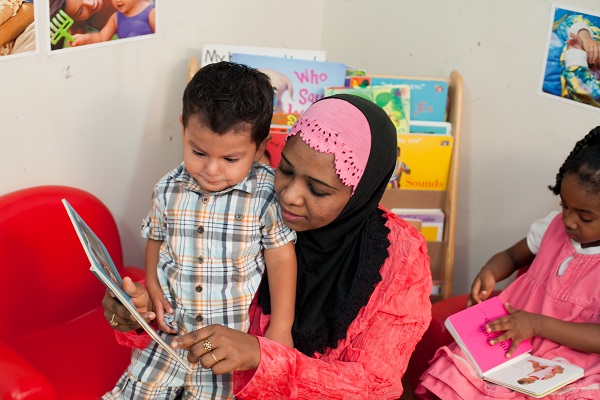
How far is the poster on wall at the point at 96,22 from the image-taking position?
84.1 inches

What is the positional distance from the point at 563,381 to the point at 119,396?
107 centimetres

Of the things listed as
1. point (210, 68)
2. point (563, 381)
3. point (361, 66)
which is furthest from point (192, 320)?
point (361, 66)

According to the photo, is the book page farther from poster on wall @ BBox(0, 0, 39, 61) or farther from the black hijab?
poster on wall @ BBox(0, 0, 39, 61)

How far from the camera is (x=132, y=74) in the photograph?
2463 mm

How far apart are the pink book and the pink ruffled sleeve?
297mm

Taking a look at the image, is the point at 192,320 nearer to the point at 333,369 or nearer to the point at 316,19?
the point at 333,369

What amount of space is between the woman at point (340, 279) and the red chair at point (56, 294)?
0.41 m

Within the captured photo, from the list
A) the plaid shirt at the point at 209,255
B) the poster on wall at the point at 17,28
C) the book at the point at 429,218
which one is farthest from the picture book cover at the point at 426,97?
the poster on wall at the point at 17,28

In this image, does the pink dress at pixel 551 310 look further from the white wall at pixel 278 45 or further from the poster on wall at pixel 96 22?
the poster on wall at pixel 96 22

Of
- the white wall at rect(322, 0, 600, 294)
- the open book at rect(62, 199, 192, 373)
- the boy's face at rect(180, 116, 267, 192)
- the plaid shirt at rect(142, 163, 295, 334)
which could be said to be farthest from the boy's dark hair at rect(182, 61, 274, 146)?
the white wall at rect(322, 0, 600, 294)

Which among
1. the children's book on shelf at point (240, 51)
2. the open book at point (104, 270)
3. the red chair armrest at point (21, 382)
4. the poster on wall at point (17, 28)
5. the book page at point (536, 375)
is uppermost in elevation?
the poster on wall at point (17, 28)

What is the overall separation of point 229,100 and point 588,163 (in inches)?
36.3

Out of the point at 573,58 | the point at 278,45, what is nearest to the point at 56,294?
the point at 278,45

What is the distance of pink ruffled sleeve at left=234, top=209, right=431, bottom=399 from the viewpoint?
1508mm
